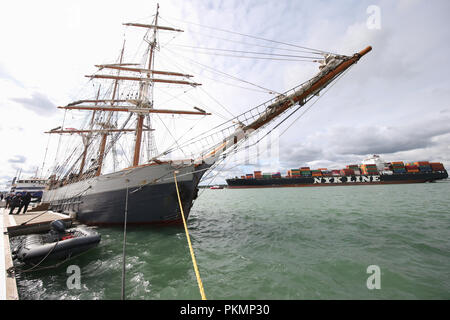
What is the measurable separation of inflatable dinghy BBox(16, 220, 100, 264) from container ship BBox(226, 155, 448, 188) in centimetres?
5416

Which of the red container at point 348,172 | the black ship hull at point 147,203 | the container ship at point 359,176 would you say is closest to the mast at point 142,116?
the black ship hull at point 147,203

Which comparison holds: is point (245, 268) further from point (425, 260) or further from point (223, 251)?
point (425, 260)

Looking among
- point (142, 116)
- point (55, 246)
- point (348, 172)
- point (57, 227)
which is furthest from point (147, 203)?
point (348, 172)

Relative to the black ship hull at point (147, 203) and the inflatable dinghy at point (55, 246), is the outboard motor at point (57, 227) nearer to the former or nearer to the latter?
the inflatable dinghy at point (55, 246)

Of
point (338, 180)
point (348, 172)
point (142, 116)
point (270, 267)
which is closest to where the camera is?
point (270, 267)

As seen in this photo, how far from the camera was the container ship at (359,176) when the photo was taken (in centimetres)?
5181

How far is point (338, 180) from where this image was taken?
188ft

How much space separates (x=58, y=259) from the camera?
4953 millimetres

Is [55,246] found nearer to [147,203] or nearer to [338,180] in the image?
[147,203]

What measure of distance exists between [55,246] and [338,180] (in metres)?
68.3

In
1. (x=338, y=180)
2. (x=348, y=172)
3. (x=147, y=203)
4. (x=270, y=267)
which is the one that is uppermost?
(x=348, y=172)

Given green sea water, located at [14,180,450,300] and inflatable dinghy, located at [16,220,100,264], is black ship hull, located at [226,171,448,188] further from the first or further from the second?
inflatable dinghy, located at [16,220,100,264]
